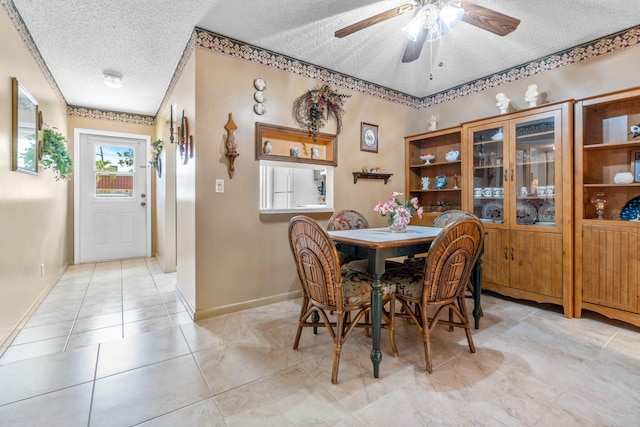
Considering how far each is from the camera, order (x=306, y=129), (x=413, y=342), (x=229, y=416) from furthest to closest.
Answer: (x=306, y=129), (x=413, y=342), (x=229, y=416)

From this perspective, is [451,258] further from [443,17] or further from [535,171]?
[535,171]

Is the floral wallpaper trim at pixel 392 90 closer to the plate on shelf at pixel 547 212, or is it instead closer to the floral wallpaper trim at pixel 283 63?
the floral wallpaper trim at pixel 283 63

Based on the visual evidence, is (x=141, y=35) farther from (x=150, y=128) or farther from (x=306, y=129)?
(x=150, y=128)

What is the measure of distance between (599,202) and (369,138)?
231cm

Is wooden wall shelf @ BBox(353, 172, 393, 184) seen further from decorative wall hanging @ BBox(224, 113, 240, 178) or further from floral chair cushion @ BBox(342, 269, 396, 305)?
floral chair cushion @ BBox(342, 269, 396, 305)

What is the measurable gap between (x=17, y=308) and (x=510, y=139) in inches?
180

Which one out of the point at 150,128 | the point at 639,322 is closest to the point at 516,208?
the point at 639,322

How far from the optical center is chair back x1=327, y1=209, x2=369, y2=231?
8.84 feet

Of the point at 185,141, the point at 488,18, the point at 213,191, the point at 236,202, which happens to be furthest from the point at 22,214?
the point at 488,18

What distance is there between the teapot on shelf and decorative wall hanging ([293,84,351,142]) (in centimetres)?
156

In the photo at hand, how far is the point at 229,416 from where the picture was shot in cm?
143

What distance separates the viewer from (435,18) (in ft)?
6.60

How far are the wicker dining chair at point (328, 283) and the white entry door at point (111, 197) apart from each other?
14.4ft

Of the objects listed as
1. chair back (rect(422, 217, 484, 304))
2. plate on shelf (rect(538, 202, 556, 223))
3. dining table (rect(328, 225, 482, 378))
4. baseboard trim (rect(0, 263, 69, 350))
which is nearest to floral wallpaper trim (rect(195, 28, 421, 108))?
dining table (rect(328, 225, 482, 378))
